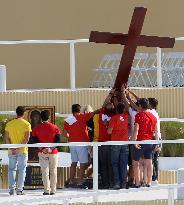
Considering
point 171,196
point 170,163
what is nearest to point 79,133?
point 171,196

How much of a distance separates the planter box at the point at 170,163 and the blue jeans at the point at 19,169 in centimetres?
304

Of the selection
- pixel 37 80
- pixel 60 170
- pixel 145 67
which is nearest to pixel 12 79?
pixel 37 80

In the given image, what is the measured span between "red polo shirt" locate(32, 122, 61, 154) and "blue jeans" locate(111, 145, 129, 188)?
86cm

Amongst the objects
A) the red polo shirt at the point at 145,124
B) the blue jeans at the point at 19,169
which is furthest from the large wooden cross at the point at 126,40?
the blue jeans at the point at 19,169

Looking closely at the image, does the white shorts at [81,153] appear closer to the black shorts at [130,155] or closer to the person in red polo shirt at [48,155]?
the person in red polo shirt at [48,155]

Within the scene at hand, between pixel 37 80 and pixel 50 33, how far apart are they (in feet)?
3.44

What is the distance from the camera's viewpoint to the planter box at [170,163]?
2394 centimetres

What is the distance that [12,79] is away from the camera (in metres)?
31.1

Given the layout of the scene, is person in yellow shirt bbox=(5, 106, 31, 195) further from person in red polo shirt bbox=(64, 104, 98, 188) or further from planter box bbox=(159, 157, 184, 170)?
planter box bbox=(159, 157, 184, 170)

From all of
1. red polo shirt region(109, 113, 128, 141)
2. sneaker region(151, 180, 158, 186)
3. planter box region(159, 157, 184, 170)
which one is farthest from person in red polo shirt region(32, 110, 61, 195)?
planter box region(159, 157, 184, 170)

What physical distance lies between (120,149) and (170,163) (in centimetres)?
284

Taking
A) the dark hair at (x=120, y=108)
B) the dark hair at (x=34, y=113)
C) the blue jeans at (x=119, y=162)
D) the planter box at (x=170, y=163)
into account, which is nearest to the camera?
the blue jeans at (x=119, y=162)

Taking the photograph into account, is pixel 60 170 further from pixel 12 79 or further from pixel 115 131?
pixel 12 79

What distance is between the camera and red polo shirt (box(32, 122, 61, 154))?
21.5 m
